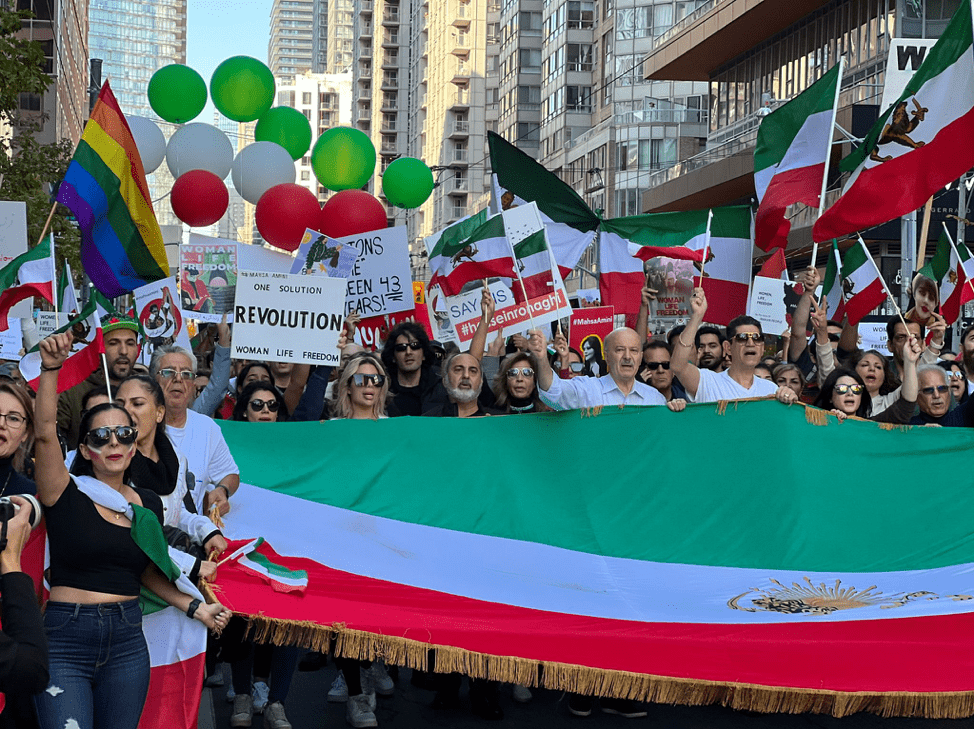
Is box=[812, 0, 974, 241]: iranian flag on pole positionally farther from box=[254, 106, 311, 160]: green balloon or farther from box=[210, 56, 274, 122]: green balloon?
box=[254, 106, 311, 160]: green balloon

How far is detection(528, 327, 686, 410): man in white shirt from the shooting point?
7445mm

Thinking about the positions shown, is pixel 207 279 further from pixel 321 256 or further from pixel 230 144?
pixel 321 256

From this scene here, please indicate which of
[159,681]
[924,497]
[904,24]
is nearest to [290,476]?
[159,681]

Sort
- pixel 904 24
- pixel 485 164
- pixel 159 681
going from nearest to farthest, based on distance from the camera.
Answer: pixel 159 681, pixel 904 24, pixel 485 164

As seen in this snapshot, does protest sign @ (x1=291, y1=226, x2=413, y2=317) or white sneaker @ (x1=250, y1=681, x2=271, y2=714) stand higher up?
protest sign @ (x1=291, y1=226, x2=413, y2=317)

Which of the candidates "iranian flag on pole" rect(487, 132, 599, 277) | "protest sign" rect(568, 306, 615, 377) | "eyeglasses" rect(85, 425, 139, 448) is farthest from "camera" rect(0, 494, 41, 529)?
"protest sign" rect(568, 306, 615, 377)

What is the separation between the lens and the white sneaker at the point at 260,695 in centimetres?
647

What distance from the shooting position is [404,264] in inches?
413

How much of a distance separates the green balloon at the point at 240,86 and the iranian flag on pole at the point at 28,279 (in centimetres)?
881

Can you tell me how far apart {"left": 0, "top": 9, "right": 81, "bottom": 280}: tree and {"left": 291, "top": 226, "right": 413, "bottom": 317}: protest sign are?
3075mm

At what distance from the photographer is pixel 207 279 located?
14.0m

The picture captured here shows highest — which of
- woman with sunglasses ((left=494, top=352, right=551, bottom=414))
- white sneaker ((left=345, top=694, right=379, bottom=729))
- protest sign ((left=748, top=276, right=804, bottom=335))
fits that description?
protest sign ((left=748, top=276, right=804, bottom=335))

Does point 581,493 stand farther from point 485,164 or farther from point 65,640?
point 485,164

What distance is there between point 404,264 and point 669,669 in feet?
19.2
